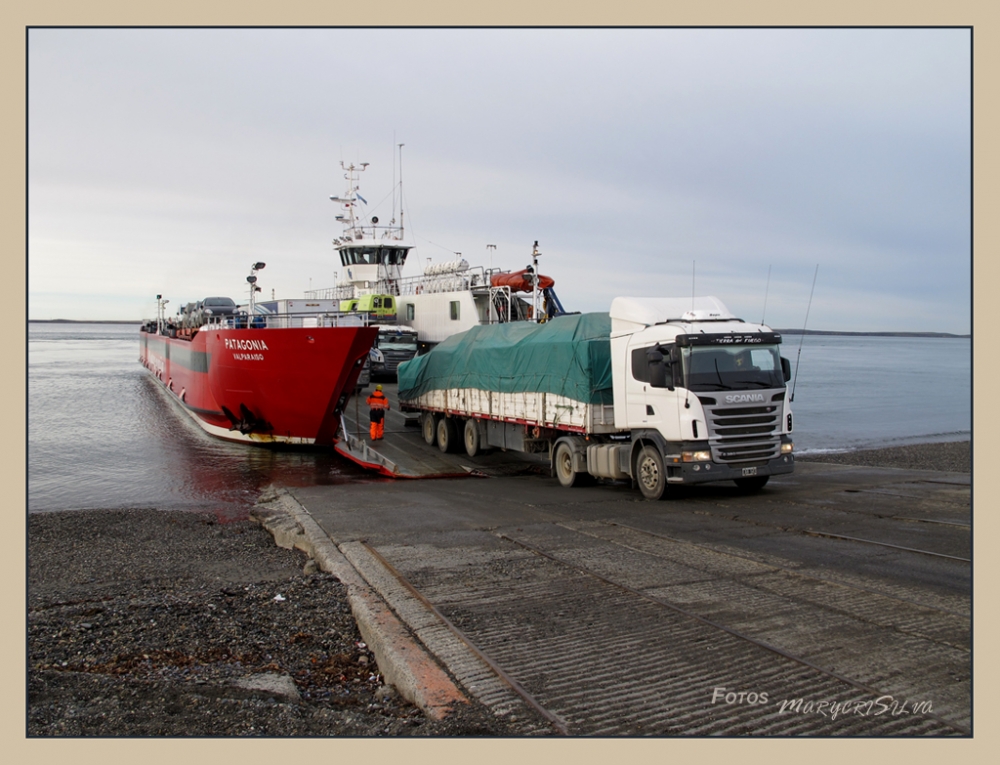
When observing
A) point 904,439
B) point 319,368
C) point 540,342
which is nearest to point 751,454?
point 540,342

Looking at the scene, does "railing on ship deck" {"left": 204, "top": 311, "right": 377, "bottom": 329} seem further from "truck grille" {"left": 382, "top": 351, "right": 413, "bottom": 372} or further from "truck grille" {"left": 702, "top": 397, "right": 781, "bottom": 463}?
"truck grille" {"left": 702, "top": 397, "right": 781, "bottom": 463}

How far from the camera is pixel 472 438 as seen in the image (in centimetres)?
2130

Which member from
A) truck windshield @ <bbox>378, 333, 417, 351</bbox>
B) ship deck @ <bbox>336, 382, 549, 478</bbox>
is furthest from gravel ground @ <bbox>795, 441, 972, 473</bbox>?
truck windshield @ <bbox>378, 333, 417, 351</bbox>

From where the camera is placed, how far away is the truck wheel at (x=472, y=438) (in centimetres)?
2109

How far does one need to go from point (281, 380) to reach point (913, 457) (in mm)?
18829

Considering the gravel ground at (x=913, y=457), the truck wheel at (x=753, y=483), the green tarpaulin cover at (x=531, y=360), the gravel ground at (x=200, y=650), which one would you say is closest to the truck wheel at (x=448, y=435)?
the green tarpaulin cover at (x=531, y=360)

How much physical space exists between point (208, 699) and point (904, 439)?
31987 millimetres

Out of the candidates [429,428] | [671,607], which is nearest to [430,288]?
[429,428]

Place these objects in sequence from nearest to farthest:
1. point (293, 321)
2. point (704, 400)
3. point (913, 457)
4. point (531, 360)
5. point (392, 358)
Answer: point (704, 400) → point (531, 360) → point (913, 457) → point (293, 321) → point (392, 358)

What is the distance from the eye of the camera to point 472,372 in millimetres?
20812

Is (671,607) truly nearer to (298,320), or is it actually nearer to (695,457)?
(695,457)

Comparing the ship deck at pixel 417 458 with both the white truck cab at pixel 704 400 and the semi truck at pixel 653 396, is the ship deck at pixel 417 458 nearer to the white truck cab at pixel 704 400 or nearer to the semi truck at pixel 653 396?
the semi truck at pixel 653 396

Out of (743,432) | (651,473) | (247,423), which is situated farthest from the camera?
(247,423)

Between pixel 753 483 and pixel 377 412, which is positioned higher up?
pixel 377 412
